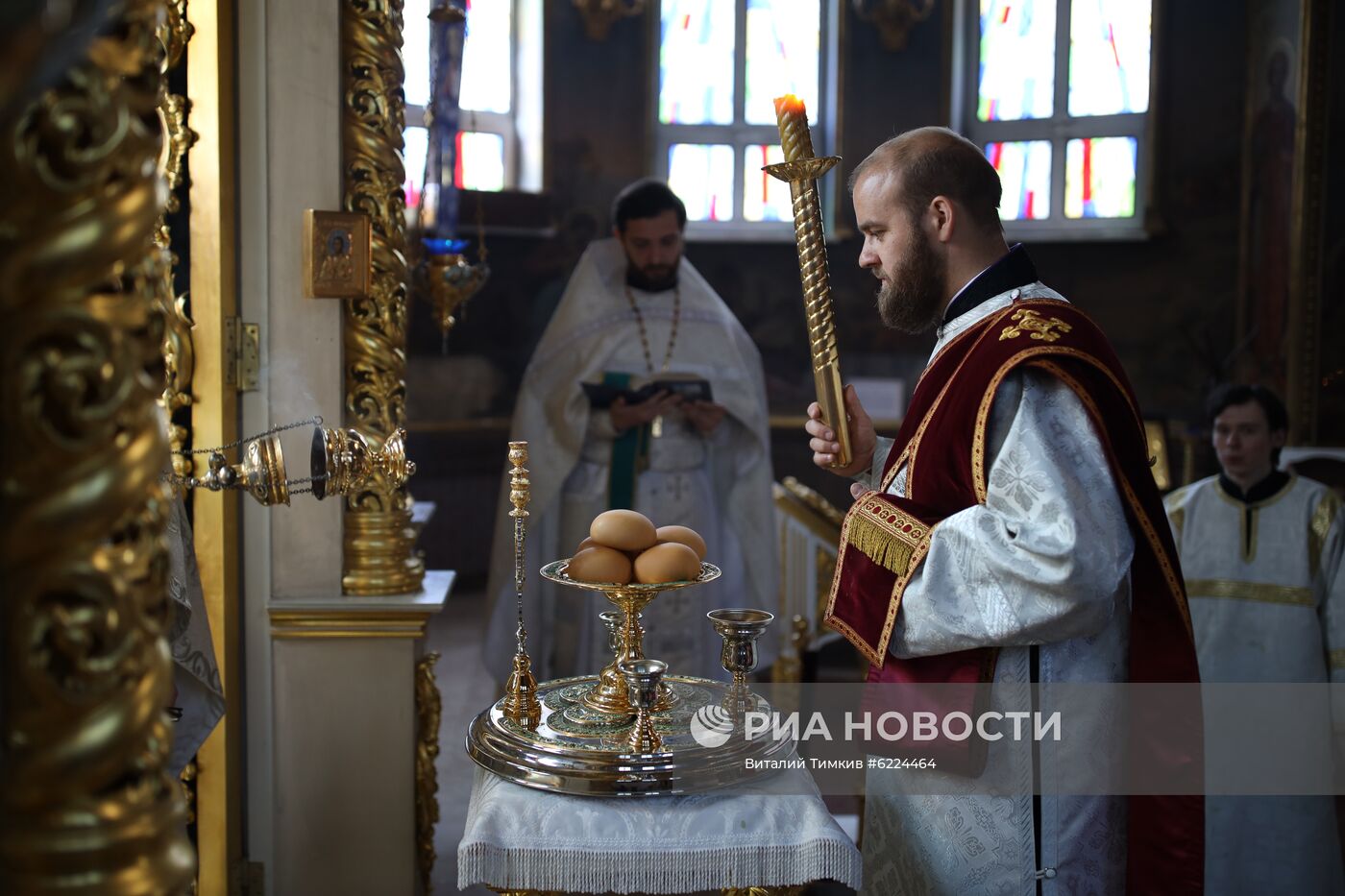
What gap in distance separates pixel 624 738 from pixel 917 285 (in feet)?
3.05

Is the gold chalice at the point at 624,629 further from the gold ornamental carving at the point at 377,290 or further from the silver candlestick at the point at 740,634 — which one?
the gold ornamental carving at the point at 377,290

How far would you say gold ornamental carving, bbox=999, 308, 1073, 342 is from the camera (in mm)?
1986

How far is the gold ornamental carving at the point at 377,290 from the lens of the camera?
113 inches

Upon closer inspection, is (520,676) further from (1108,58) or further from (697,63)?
(1108,58)

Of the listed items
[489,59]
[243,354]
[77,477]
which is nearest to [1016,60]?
[489,59]

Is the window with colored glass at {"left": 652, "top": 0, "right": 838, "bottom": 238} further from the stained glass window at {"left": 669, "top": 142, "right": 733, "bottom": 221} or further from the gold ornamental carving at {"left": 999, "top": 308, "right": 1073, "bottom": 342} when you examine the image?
the gold ornamental carving at {"left": 999, "top": 308, "right": 1073, "bottom": 342}

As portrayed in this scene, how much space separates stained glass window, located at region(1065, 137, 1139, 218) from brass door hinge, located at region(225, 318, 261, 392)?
8453mm

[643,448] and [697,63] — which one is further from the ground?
[697,63]

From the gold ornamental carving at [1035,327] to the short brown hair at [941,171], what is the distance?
22cm

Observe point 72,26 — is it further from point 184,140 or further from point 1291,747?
point 1291,747

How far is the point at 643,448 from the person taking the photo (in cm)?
484

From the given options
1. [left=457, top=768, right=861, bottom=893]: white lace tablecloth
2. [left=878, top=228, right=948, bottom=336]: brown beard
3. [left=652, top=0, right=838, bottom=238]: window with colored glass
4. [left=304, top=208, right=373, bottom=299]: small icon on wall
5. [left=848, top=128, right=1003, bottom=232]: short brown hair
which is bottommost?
[left=457, top=768, right=861, bottom=893]: white lace tablecloth

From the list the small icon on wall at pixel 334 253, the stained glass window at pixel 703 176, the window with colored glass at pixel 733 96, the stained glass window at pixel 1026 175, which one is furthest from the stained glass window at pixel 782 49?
the small icon on wall at pixel 334 253

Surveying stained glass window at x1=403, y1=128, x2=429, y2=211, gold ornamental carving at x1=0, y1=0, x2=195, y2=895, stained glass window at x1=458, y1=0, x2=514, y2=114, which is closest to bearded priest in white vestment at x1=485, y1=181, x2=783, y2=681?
gold ornamental carving at x1=0, y1=0, x2=195, y2=895
